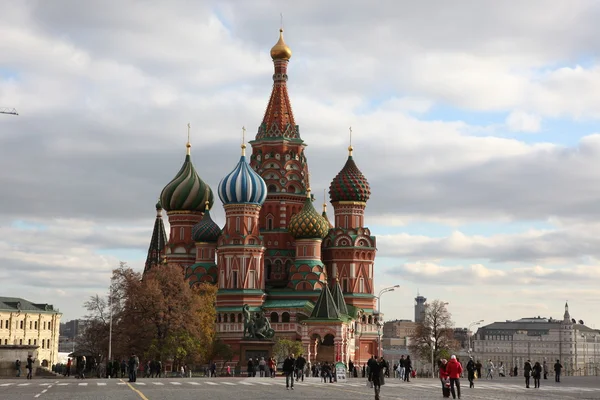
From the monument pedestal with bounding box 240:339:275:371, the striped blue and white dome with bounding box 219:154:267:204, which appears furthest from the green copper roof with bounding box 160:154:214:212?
the monument pedestal with bounding box 240:339:275:371

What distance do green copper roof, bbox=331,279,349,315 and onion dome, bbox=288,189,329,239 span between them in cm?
508

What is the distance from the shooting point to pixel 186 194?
107 metres

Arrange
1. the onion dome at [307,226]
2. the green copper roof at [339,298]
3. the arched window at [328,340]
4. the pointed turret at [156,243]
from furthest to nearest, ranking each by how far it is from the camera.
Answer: the pointed turret at [156,243]
the onion dome at [307,226]
the green copper roof at [339,298]
the arched window at [328,340]

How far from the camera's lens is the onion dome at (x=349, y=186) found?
10425cm

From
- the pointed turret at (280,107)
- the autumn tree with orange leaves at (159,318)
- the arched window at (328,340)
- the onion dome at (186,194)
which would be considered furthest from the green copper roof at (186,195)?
the autumn tree with orange leaves at (159,318)

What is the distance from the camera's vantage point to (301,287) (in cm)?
9744

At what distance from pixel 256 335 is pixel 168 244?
2820 centimetres

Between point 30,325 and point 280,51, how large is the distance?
7960 centimetres

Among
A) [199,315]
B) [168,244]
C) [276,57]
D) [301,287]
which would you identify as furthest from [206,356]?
[276,57]

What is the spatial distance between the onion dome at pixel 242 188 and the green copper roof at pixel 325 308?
11.1m

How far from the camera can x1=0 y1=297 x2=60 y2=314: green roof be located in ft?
536

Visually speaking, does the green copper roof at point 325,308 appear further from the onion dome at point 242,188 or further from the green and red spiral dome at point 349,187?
the green and red spiral dome at point 349,187

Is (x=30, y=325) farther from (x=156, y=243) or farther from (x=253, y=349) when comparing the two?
(x=253, y=349)

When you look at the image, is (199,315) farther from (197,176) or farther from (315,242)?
(197,176)
